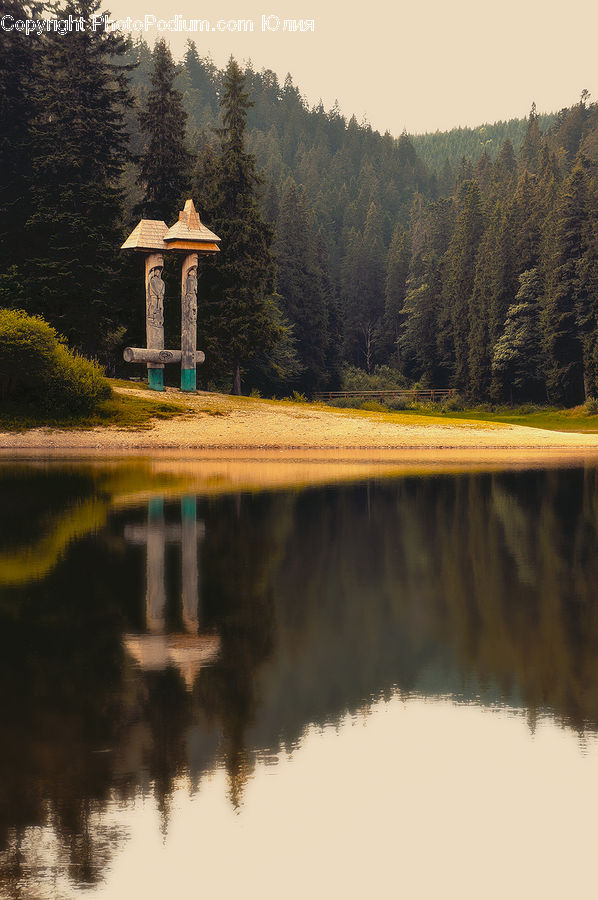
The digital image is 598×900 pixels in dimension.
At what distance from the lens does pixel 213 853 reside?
505 cm

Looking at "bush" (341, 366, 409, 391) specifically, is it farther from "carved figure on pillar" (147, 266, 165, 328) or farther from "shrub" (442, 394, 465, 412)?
"carved figure on pillar" (147, 266, 165, 328)

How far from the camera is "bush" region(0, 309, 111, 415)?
132 ft

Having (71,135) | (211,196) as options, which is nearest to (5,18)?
(71,135)

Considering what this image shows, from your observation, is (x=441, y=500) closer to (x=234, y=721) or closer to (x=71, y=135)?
(x=234, y=721)

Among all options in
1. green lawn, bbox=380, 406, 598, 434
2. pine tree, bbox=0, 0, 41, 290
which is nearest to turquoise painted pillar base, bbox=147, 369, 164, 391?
pine tree, bbox=0, 0, 41, 290

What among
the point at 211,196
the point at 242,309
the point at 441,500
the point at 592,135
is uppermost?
the point at 592,135

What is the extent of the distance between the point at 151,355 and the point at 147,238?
5656 mm

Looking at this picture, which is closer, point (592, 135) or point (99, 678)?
point (99, 678)

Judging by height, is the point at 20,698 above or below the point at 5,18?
below

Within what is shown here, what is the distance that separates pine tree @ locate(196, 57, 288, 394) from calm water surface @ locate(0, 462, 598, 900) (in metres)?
44.7

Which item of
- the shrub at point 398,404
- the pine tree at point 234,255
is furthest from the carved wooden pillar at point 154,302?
the shrub at point 398,404

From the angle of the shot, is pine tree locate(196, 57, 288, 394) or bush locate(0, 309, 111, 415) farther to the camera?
pine tree locate(196, 57, 288, 394)

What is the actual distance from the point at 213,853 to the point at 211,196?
5878 centimetres

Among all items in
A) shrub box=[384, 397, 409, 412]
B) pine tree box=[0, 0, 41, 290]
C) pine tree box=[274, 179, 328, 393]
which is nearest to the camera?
pine tree box=[0, 0, 41, 290]
